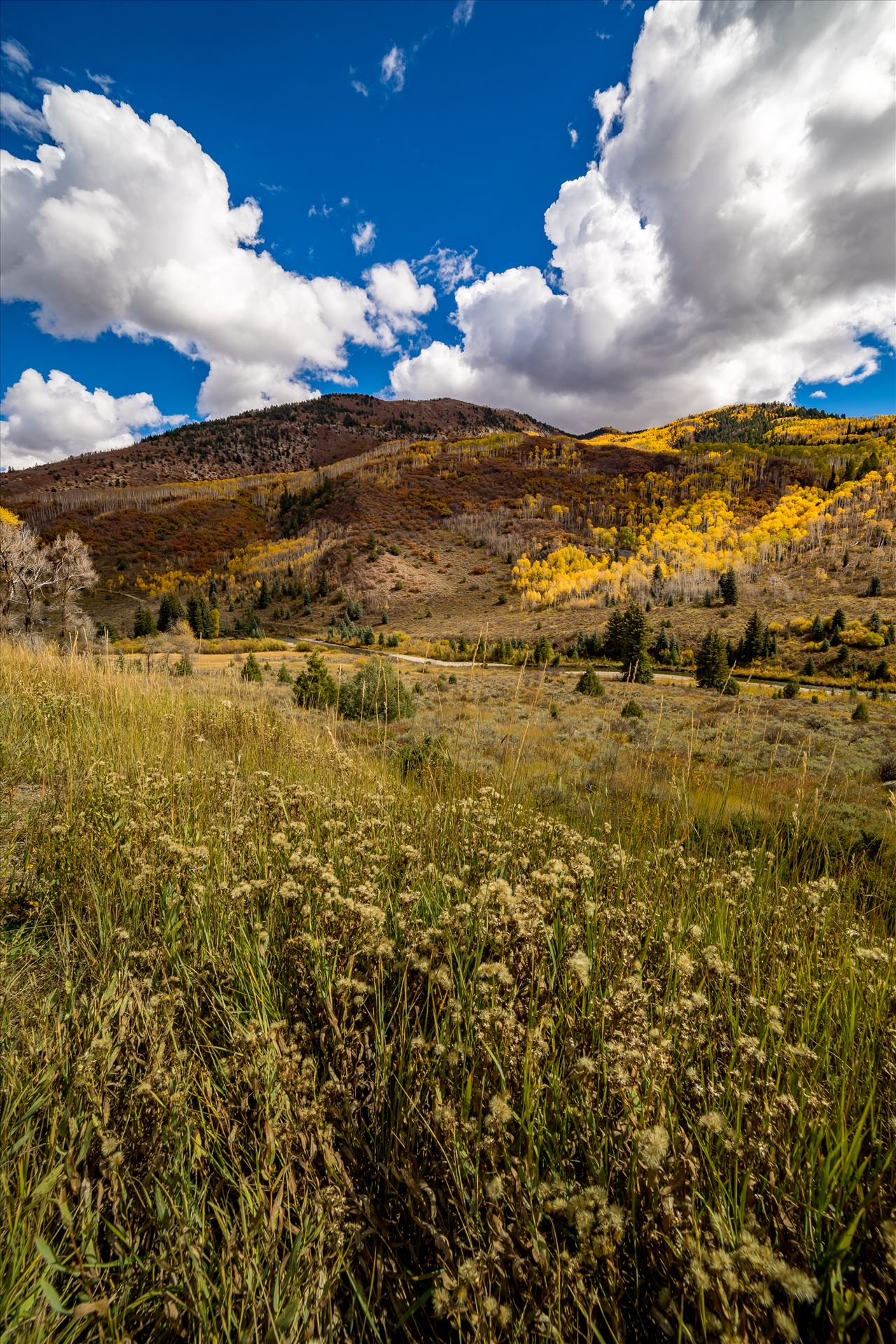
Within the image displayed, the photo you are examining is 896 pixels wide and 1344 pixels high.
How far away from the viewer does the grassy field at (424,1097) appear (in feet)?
3.28

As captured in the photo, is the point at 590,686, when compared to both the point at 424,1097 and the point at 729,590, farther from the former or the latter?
the point at 729,590

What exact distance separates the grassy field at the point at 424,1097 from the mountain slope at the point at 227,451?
473 feet

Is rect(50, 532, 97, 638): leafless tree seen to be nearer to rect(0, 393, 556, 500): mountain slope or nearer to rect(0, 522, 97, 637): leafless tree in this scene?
rect(0, 522, 97, 637): leafless tree

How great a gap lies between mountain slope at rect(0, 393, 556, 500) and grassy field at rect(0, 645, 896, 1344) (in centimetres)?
14403

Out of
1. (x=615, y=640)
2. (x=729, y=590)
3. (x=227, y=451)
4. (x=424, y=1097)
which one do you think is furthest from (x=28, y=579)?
(x=227, y=451)

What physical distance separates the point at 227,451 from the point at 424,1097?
185m

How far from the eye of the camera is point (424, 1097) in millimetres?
1453

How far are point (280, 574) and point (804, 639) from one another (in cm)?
7661

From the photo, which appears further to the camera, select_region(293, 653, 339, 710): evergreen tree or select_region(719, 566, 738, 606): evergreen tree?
select_region(719, 566, 738, 606): evergreen tree

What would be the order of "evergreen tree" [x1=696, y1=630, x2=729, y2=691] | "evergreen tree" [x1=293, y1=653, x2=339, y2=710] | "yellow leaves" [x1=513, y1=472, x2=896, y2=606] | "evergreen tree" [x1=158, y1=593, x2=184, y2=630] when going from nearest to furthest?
"evergreen tree" [x1=293, y1=653, x2=339, y2=710], "evergreen tree" [x1=696, y1=630, x2=729, y2=691], "evergreen tree" [x1=158, y1=593, x2=184, y2=630], "yellow leaves" [x1=513, y1=472, x2=896, y2=606]

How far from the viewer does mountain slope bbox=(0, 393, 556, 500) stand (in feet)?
419

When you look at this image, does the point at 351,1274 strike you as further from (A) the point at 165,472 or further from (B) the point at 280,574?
(A) the point at 165,472

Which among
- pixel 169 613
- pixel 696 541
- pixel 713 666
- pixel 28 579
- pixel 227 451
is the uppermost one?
pixel 227 451

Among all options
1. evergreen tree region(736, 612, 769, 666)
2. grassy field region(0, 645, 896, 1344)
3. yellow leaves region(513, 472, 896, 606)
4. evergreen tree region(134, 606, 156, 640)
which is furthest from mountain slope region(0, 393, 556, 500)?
grassy field region(0, 645, 896, 1344)
